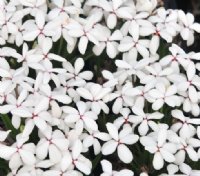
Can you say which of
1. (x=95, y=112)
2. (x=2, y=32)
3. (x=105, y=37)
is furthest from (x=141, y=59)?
(x=2, y=32)

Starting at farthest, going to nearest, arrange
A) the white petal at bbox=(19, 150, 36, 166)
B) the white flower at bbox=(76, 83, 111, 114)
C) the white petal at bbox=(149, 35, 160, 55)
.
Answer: the white petal at bbox=(149, 35, 160, 55), the white flower at bbox=(76, 83, 111, 114), the white petal at bbox=(19, 150, 36, 166)

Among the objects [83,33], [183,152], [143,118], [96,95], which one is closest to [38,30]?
[83,33]

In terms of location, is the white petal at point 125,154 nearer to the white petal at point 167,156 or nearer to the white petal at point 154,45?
the white petal at point 167,156

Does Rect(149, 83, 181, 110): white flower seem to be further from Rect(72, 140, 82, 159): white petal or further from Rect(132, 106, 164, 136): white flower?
Rect(72, 140, 82, 159): white petal

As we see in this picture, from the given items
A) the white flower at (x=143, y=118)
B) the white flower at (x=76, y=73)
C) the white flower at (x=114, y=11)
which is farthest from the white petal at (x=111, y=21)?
the white flower at (x=143, y=118)

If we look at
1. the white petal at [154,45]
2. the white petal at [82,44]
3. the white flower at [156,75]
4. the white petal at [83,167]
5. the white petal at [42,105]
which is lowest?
the white petal at [83,167]

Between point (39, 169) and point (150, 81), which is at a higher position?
point (150, 81)

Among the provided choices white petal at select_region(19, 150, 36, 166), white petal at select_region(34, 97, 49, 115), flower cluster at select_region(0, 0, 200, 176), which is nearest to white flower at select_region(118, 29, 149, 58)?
flower cluster at select_region(0, 0, 200, 176)

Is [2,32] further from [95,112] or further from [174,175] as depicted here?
[174,175]
